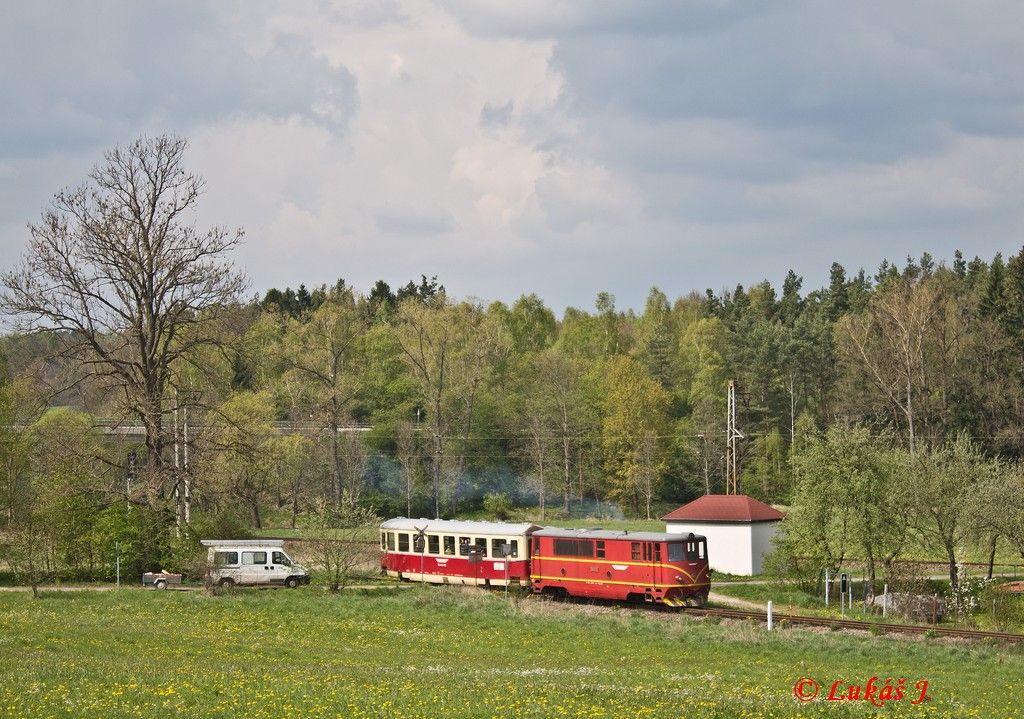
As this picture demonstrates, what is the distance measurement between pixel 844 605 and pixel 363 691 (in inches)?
1111

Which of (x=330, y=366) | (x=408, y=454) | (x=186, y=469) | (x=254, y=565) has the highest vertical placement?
(x=330, y=366)

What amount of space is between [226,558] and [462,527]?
366 inches

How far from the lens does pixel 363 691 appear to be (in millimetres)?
18969

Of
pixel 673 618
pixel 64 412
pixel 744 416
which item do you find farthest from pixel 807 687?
pixel 744 416

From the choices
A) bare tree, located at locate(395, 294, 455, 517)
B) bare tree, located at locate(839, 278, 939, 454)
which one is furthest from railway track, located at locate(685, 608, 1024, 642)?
bare tree, located at locate(395, 294, 455, 517)

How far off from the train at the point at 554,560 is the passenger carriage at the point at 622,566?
0.03m

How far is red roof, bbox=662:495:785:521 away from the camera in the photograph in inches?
1992

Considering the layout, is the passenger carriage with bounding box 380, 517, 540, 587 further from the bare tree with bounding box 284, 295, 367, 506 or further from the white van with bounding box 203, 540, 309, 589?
the bare tree with bounding box 284, 295, 367, 506

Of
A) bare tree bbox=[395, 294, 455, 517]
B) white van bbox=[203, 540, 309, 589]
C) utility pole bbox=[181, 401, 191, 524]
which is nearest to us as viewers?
white van bbox=[203, 540, 309, 589]

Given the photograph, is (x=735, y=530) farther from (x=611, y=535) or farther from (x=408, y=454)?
(x=408, y=454)

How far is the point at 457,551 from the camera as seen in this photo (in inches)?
1732

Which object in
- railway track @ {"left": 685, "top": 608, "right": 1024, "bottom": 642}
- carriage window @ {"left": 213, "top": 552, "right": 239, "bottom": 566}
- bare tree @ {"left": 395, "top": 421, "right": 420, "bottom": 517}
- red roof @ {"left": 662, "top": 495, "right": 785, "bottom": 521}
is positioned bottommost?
railway track @ {"left": 685, "top": 608, "right": 1024, "bottom": 642}

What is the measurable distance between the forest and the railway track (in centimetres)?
851

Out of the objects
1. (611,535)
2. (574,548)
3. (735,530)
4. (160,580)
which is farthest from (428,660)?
(735,530)
